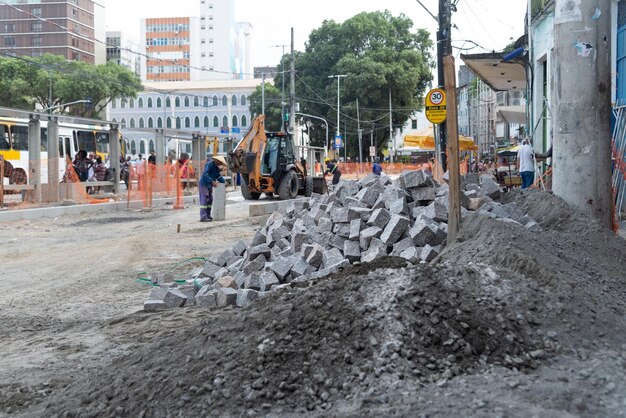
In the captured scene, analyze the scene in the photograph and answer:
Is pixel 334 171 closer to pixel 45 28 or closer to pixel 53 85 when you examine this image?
pixel 53 85

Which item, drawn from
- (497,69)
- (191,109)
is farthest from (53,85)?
(497,69)

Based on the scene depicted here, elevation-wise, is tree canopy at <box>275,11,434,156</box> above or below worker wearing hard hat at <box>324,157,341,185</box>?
above

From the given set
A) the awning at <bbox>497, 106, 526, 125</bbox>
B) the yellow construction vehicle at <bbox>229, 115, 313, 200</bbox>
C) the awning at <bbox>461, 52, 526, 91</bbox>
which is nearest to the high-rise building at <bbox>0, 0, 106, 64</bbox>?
the awning at <bbox>497, 106, 526, 125</bbox>

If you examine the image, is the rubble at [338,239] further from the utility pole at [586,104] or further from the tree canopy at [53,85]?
the tree canopy at [53,85]

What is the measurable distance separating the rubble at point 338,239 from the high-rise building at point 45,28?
101269 mm

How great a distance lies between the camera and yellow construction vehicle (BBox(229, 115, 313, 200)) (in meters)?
24.9

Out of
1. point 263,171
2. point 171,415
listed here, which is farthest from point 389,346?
point 263,171

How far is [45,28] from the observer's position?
10619 cm

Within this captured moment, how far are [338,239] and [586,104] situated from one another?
129 inches

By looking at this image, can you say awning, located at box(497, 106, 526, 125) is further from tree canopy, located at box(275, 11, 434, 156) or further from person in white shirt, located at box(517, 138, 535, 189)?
tree canopy, located at box(275, 11, 434, 156)

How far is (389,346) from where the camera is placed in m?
4.53

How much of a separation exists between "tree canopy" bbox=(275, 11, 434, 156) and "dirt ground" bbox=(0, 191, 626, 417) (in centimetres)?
5618

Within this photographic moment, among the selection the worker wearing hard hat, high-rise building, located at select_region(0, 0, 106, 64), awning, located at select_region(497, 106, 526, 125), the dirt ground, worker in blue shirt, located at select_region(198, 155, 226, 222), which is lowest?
the dirt ground

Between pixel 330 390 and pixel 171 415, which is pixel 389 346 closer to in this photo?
pixel 330 390
